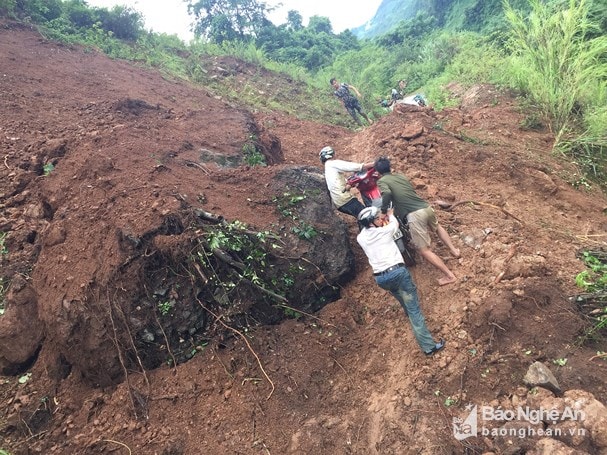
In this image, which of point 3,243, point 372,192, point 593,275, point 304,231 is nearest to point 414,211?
point 372,192

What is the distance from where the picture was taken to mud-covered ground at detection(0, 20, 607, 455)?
3.30 m

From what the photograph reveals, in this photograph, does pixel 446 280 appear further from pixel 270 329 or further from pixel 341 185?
pixel 270 329

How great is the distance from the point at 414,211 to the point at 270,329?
1964 millimetres

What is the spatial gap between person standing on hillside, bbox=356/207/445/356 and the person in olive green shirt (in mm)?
622

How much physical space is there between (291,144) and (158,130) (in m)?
3.06

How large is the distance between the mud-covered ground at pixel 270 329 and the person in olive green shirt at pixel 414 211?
0.29m

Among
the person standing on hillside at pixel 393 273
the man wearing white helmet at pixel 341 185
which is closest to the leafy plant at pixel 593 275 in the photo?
the person standing on hillside at pixel 393 273

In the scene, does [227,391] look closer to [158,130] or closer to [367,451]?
[367,451]

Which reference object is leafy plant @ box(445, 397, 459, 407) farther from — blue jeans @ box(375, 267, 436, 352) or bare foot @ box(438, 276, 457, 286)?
bare foot @ box(438, 276, 457, 286)

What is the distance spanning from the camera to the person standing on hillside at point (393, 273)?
12.1 ft

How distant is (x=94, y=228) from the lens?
4066 mm

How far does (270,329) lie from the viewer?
411 cm

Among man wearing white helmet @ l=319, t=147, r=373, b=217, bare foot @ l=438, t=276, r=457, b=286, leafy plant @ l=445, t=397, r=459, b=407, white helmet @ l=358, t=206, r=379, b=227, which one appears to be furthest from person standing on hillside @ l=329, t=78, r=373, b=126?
leafy plant @ l=445, t=397, r=459, b=407

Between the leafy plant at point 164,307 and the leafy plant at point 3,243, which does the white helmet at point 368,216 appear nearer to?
the leafy plant at point 164,307
